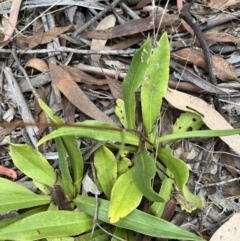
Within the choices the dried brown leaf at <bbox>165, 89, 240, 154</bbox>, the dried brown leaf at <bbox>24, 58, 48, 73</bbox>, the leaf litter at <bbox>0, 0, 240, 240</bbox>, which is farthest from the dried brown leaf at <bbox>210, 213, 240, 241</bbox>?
the dried brown leaf at <bbox>24, 58, 48, 73</bbox>

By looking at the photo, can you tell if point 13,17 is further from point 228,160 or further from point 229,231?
point 229,231

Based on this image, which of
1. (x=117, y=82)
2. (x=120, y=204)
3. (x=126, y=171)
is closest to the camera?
(x=120, y=204)

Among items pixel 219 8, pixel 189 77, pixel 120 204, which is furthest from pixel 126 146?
pixel 219 8

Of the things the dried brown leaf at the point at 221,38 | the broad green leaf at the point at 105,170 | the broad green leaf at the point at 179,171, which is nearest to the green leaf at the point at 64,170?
the broad green leaf at the point at 105,170

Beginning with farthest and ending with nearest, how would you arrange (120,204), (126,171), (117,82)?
(117,82) → (126,171) → (120,204)

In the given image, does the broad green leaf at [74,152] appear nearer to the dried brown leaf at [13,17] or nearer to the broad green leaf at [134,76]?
the broad green leaf at [134,76]

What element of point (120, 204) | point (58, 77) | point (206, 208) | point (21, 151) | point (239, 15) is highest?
point (239, 15)

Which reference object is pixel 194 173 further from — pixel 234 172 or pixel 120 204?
pixel 120 204
